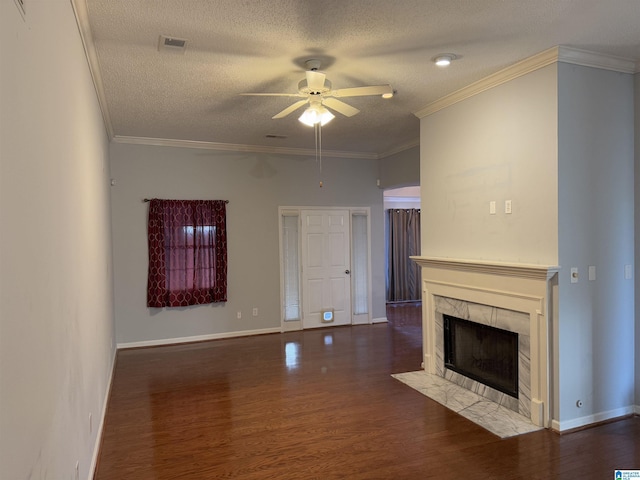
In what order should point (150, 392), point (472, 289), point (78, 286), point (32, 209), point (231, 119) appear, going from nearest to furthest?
1. point (32, 209)
2. point (78, 286)
3. point (472, 289)
4. point (150, 392)
5. point (231, 119)

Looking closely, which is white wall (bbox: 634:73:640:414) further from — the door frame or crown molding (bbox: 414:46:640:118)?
the door frame

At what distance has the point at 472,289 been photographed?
395 centimetres

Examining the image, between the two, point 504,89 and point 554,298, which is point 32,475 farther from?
point 504,89

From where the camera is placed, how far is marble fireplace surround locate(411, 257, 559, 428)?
3.29 meters

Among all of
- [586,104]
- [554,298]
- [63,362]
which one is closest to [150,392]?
[63,362]

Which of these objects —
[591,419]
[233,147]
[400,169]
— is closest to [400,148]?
[400,169]

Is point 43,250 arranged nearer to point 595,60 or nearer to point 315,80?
point 315,80

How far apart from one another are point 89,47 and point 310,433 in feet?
10.6

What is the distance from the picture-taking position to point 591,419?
3.37 metres

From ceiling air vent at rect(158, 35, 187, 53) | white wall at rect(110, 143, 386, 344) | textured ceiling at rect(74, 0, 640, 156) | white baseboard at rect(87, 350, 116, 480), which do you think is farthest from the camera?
white wall at rect(110, 143, 386, 344)

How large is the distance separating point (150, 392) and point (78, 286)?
89.5 inches

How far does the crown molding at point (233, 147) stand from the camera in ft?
19.2

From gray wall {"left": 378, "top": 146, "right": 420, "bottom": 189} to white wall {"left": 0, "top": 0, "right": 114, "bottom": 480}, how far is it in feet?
15.4

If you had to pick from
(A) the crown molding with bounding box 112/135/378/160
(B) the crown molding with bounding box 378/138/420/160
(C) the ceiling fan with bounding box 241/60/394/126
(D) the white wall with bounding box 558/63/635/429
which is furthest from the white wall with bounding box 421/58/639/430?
(A) the crown molding with bounding box 112/135/378/160
